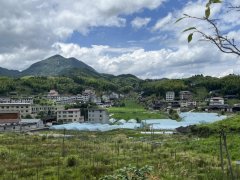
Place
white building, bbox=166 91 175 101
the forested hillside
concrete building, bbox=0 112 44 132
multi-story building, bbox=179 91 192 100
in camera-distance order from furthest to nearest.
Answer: white building, bbox=166 91 175 101 → the forested hillside → multi-story building, bbox=179 91 192 100 → concrete building, bbox=0 112 44 132

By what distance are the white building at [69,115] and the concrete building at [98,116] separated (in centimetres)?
251

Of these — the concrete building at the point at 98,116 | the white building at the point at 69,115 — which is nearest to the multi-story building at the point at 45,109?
the white building at the point at 69,115

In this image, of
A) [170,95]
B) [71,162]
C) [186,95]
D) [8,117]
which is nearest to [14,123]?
[8,117]

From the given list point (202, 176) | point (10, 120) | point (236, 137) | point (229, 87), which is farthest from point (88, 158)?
point (229, 87)

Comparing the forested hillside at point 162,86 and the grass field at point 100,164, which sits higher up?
the forested hillside at point 162,86

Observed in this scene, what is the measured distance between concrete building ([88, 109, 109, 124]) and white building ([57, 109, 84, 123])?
2.51 meters

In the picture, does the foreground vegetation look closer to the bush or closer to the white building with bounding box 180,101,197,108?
the bush

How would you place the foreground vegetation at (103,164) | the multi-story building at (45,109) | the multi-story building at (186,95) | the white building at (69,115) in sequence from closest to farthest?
the foreground vegetation at (103,164) → the white building at (69,115) → the multi-story building at (45,109) → the multi-story building at (186,95)

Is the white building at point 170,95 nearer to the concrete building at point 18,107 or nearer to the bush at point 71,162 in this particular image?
the concrete building at point 18,107

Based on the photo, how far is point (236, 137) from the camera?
80.7 ft

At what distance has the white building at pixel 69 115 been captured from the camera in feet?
213

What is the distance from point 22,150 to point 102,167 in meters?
9.48

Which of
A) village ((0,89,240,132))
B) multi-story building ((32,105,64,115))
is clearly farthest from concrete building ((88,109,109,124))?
multi-story building ((32,105,64,115))

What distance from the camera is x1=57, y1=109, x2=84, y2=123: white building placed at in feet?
213
